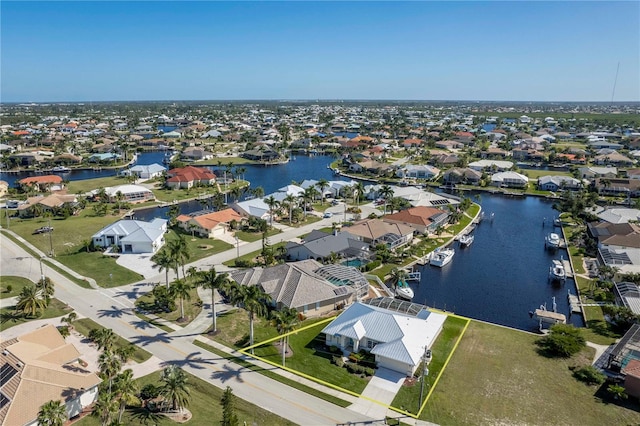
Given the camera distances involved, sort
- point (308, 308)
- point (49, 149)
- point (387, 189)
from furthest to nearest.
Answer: point (49, 149)
point (387, 189)
point (308, 308)

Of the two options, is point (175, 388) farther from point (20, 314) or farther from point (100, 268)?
point (100, 268)

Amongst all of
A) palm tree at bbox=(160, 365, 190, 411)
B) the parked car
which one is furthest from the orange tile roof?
palm tree at bbox=(160, 365, 190, 411)

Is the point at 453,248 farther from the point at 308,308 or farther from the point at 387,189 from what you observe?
the point at 308,308

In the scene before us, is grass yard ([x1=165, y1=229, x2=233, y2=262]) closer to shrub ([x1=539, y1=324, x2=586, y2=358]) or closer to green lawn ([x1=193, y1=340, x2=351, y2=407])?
green lawn ([x1=193, y1=340, x2=351, y2=407])

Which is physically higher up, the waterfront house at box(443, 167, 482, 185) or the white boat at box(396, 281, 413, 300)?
the waterfront house at box(443, 167, 482, 185)

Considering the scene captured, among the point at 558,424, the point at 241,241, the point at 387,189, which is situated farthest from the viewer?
the point at 387,189

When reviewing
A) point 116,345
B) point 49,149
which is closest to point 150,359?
point 116,345

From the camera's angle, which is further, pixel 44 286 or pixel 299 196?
pixel 299 196
